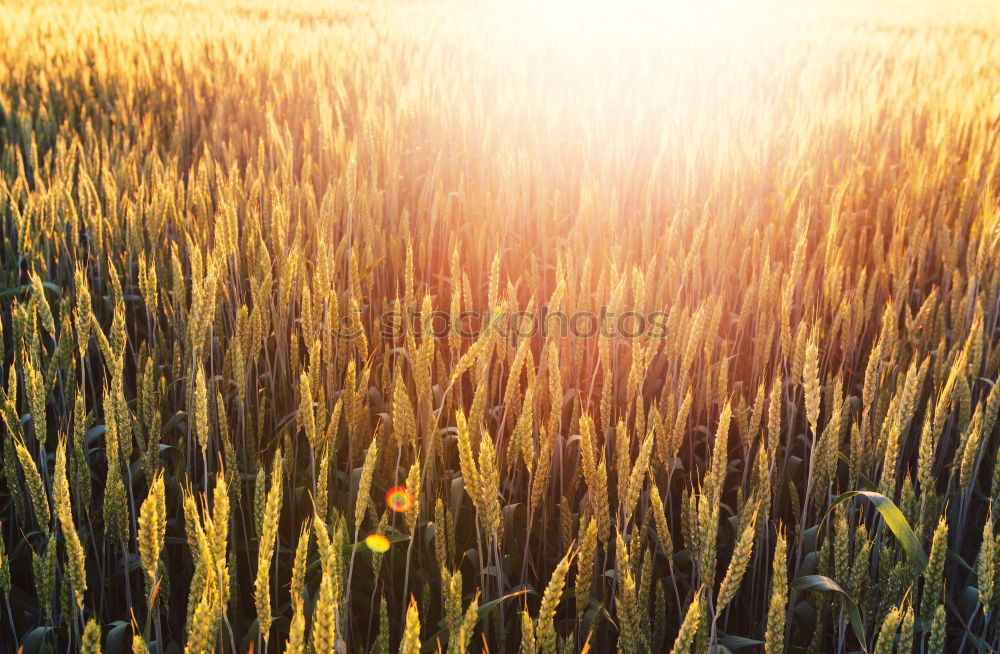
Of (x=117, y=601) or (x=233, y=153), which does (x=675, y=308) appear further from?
(x=233, y=153)

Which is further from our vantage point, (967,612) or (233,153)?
(233,153)

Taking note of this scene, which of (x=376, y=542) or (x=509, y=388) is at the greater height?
(x=509, y=388)

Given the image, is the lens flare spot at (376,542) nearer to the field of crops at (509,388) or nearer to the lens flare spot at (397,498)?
the field of crops at (509,388)

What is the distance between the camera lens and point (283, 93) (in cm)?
398

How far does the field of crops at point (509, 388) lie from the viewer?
2.86 ft

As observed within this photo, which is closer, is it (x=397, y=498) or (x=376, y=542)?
(x=376, y=542)

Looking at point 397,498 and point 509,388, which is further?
point 397,498

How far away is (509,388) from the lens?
1.03 meters

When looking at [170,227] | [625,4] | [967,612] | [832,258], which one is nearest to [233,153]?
[170,227]

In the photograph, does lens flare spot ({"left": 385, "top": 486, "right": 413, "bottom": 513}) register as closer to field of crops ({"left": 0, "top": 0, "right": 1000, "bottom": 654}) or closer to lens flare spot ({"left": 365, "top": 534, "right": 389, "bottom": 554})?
field of crops ({"left": 0, "top": 0, "right": 1000, "bottom": 654})

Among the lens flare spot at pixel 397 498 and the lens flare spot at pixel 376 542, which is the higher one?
the lens flare spot at pixel 376 542

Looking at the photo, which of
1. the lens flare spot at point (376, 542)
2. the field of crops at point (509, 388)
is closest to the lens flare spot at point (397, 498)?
the field of crops at point (509, 388)

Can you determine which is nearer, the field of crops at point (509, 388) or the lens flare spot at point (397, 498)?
the field of crops at point (509, 388)

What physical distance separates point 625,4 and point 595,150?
864 centimetres
